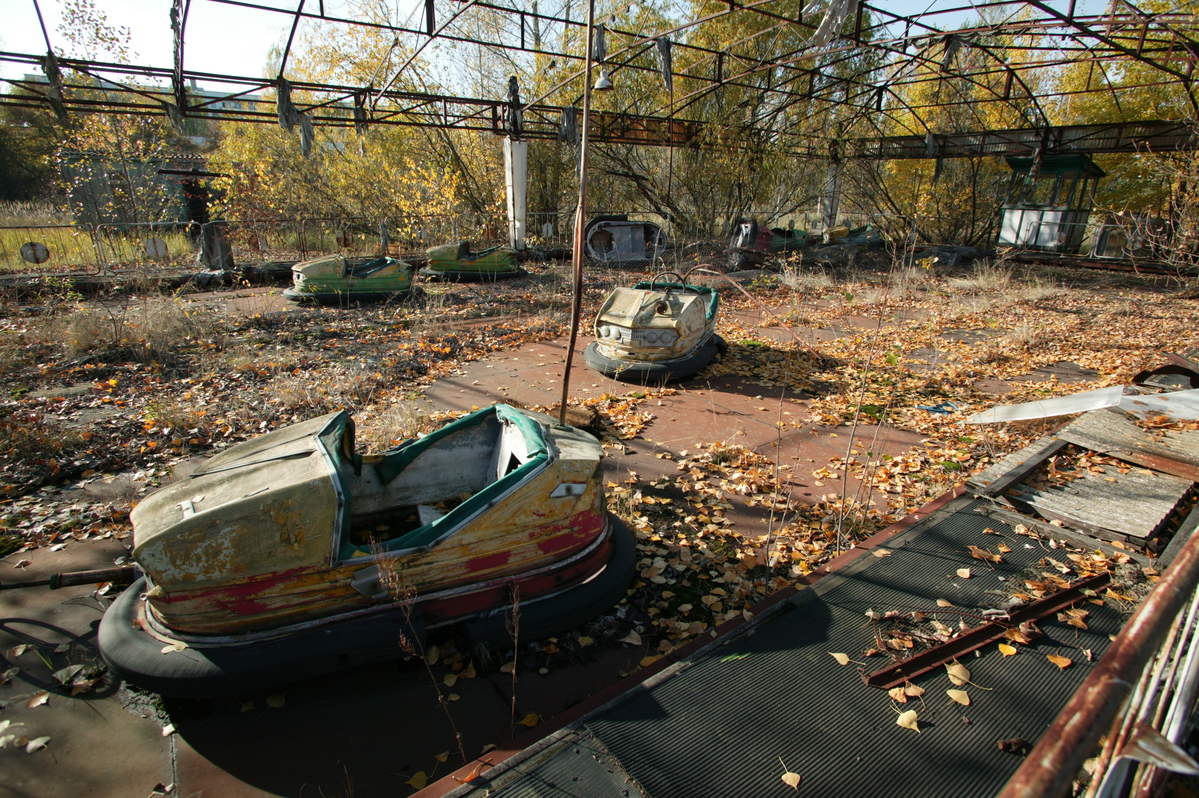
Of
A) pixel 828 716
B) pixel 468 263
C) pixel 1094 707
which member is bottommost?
pixel 828 716

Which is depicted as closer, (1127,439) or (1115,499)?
(1115,499)

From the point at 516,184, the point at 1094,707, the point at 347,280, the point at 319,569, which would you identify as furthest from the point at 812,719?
the point at 516,184

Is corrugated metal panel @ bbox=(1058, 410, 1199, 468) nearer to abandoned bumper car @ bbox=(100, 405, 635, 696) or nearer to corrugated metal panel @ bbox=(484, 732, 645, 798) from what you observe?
abandoned bumper car @ bbox=(100, 405, 635, 696)

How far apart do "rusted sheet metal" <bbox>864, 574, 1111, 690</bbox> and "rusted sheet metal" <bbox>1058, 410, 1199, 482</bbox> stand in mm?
1645

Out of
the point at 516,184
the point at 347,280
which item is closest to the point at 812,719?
the point at 347,280

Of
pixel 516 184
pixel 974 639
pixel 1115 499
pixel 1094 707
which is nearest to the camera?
pixel 1094 707

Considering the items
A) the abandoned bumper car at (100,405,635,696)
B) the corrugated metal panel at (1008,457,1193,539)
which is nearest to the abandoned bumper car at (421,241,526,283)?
the abandoned bumper car at (100,405,635,696)

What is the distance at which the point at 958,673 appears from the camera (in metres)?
2.22

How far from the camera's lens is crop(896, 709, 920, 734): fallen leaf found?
1.99 metres

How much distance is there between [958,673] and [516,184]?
13.7 metres

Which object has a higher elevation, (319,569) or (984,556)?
(319,569)

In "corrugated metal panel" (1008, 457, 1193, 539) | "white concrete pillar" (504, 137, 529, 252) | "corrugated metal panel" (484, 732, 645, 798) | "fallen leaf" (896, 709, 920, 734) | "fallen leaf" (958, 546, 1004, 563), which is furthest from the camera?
"white concrete pillar" (504, 137, 529, 252)

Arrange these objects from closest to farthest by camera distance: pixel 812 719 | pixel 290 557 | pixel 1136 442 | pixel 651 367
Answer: pixel 812 719 → pixel 290 557 → pixel 1136 442 → pixel 651 367

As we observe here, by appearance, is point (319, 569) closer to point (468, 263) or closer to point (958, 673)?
point (958, 673)
